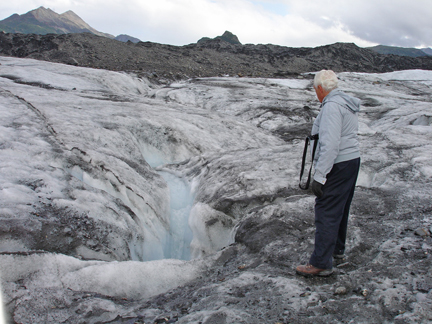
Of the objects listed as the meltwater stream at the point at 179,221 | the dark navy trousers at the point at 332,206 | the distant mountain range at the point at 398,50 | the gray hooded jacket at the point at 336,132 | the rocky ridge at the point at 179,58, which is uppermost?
the distant mountain range at the point at 398,50

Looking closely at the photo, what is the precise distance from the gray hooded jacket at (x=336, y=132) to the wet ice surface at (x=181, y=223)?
3.68 feet

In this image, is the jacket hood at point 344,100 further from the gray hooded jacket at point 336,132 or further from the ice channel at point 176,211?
the ice channel at point 176,211

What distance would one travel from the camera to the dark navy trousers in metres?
2.98

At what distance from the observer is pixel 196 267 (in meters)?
3.68

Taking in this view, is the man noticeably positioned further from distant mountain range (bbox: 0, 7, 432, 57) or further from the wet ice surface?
distant mountain range (bbox: 0, 7, 432, 57)

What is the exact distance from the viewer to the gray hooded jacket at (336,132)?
2859 millimetres

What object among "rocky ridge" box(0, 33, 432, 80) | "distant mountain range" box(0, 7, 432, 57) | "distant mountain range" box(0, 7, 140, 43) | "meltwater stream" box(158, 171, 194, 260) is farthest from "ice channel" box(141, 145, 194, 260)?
"distant mountain range" box(0, 7, 140, 43)

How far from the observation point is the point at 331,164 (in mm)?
2881

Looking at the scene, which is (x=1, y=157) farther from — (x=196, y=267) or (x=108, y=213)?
(x=196, y=267)

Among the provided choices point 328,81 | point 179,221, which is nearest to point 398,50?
point 179,221

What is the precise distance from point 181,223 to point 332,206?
347 centimetres

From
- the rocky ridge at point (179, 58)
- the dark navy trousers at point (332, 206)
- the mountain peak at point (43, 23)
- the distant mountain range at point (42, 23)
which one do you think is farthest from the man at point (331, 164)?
the mountain peak at point (43, 23)

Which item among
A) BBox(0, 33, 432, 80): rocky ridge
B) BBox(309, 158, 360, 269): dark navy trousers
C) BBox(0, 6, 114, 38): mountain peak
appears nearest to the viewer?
BBox(309, 158, 360, 269): dark navy trousers

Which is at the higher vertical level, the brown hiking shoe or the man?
the man
